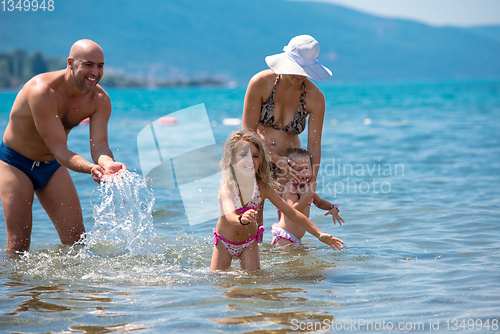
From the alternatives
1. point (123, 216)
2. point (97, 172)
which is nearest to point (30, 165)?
point (97, 172)

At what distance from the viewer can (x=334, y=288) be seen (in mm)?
4125

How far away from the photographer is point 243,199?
4.37 metres

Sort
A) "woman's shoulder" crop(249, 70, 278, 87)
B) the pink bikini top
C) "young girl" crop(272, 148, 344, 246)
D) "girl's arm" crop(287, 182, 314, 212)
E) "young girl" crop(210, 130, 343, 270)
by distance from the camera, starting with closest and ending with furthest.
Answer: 1. "young girl" crop(210, 130, 343, 270)
2. the pink bikini top
3. "woman's shoulder" crop(249, 70, 278, 87)
4. "young girl" crop(272, 148, 344, 246)
5. "girl's arm" crop(287, 182, 314, 212)

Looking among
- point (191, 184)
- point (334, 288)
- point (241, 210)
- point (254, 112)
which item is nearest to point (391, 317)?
point (334, 288)

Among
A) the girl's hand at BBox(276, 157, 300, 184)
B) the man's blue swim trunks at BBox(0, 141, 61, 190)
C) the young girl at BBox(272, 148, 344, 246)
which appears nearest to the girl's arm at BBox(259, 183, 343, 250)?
the young girl at BBox(272, 148, 344, 246)

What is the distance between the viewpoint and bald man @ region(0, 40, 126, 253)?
4.30 metres

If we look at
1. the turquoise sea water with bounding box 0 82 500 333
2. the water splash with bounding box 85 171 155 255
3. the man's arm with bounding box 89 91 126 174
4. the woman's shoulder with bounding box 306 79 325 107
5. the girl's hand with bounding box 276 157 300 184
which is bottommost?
the turquoise sea water with bounding box 0 82 500 333

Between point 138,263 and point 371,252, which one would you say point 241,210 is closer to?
point 138,263

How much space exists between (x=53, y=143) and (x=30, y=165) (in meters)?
0.58

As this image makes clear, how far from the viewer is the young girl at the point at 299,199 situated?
5086 millimetres

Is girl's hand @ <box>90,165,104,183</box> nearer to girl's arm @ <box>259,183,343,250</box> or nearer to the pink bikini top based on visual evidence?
the pink bikini top

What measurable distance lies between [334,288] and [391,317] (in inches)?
28.7

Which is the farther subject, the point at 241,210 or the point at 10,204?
the point at 10,204

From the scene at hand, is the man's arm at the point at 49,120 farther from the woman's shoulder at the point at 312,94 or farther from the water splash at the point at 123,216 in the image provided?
the woman's shoulder at the point at 312,94
